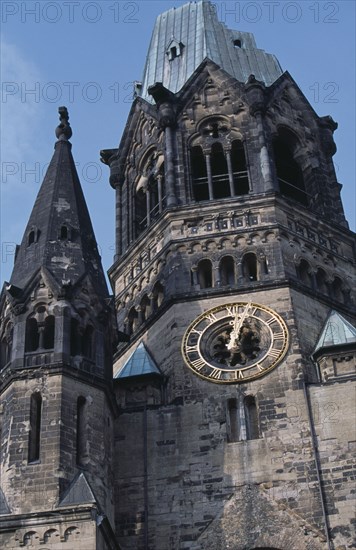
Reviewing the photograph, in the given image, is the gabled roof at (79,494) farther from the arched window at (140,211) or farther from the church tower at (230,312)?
the arched window at (140,211)

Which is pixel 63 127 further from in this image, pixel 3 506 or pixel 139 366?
pixel 3 506

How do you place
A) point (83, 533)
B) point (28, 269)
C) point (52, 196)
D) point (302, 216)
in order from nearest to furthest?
point (83, 533), point (28, 269), point (52, 196), point (302, 216)

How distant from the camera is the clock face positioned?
108 ft

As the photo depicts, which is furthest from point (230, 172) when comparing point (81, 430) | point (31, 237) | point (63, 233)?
point (81, 430)

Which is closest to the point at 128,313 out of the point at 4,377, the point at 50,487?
the point at 4,377

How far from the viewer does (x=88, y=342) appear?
31.6 metres

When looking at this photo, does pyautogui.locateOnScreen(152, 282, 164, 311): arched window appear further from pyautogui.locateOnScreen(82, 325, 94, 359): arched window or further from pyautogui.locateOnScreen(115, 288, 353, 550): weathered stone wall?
pyautogui.locateOnScreen(82, 325, 94, 359): arched window

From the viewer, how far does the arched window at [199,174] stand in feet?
129

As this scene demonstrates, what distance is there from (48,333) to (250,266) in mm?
7364

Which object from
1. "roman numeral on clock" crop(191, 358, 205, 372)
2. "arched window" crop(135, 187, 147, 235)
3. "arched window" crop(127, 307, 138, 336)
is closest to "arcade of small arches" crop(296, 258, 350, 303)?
"roman numeral on clock" crop(191, 358, 205, 372)

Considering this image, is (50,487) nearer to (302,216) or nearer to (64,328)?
(64,328)

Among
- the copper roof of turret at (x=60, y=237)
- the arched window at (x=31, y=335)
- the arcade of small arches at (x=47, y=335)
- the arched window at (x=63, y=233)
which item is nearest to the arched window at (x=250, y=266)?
the copper roof of turret at (x=60, y=237)

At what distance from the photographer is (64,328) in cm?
3081

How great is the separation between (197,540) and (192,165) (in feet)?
47.0
